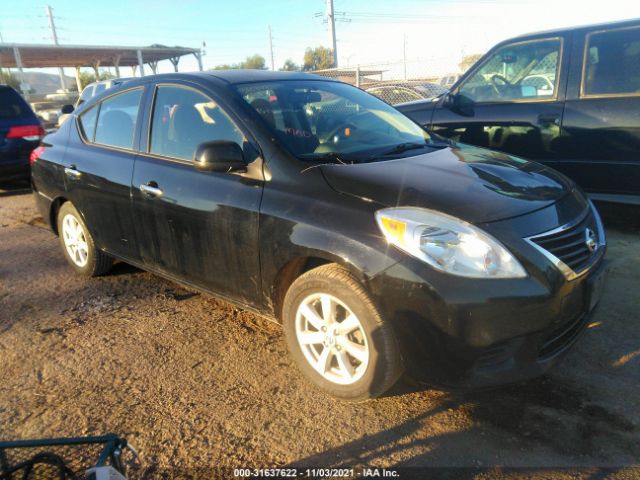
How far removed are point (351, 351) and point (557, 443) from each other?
97cm

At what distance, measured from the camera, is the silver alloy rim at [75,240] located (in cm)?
414

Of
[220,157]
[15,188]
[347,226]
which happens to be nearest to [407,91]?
[15,188]

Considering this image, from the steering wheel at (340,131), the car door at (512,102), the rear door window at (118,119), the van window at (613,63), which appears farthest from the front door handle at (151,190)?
the van window at (613,63)

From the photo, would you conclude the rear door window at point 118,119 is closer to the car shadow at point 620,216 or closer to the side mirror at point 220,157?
the side mirror at point 220,157

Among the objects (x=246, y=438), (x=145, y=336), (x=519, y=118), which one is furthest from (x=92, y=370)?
(x=519, y=118)

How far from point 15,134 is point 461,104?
653 centimetres

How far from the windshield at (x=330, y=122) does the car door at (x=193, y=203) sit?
0.82 ft

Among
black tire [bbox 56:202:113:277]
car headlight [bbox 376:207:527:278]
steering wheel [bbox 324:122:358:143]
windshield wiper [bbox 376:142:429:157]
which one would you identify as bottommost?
black tire [bbox 56:202:113:277]

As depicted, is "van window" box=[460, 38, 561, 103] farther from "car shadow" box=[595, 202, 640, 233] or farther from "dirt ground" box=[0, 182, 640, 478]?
"dirt ground" box=[0, 182, 640, 478]

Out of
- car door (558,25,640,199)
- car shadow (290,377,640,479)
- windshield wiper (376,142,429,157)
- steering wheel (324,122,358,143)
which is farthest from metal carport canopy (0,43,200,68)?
car shadow (290,377,640,479)

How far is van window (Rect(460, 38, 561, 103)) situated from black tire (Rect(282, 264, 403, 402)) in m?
3.46

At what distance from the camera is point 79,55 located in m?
36.1

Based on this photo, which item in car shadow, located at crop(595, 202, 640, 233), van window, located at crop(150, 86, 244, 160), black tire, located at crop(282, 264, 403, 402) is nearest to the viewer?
black tire, located at crop(282, 264, 403, 402)

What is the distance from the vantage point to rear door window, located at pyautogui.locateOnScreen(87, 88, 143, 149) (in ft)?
11.7
